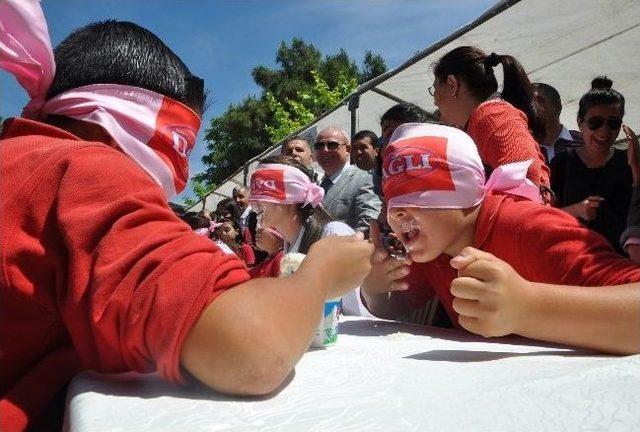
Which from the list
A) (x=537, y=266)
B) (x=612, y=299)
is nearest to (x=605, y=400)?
(x=612, y=299)

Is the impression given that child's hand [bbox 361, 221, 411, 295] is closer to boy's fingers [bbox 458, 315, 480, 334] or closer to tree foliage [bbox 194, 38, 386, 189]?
boy's fingers [bbox 458, 315, 480, 334]

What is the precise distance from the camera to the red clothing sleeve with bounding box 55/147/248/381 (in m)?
0.92

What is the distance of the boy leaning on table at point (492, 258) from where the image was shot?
1244 mm

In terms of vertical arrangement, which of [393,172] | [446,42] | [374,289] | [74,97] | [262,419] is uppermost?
[446,42]

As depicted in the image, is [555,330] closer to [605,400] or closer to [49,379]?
[605,400]

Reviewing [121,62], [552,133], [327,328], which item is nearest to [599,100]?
[552,133]

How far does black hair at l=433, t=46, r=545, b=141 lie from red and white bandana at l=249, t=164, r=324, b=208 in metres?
1.05

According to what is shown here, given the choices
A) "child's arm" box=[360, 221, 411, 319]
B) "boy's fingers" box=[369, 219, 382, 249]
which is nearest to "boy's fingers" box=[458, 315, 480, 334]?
"child's arm" box=[360, 221, 411, 319]

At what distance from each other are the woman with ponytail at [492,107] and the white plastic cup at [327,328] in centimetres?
120

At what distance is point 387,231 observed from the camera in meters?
2.35

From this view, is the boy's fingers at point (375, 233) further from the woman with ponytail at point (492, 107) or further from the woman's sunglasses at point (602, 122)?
the woman's sunglasses at point (602, 122)

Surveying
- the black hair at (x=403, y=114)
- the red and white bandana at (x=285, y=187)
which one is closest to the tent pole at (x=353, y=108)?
the black hair at (x=403, y=114)

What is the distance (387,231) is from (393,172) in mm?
460

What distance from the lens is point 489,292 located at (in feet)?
4.04
